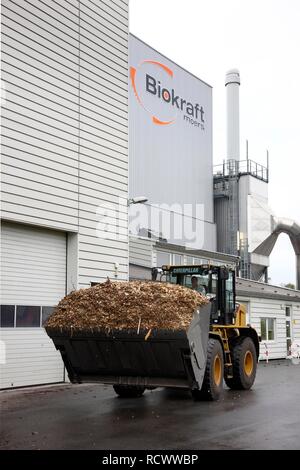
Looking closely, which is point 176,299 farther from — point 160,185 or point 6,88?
point 160,185

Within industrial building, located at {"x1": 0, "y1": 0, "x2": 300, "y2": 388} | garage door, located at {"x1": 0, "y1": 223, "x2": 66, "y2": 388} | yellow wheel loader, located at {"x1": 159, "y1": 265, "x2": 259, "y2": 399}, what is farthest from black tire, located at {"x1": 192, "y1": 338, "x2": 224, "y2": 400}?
industrial building, located at {"x1": 0, "y1": 0, "x2": 300, "y2": 388}

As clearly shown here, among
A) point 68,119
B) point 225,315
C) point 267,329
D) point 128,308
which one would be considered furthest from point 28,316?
point 267,329

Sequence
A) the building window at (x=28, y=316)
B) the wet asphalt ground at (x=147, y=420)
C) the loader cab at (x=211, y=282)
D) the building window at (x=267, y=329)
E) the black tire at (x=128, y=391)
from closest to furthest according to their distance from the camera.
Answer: the wet asphalt ground at (x=147, y=420)
the black tire at (x=128, y=391)
the loader cab at (x=211, y=282)
the building window at (x=28, y=316)
the building window at (x=267, y=329)

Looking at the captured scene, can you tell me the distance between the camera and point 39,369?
14.3 m

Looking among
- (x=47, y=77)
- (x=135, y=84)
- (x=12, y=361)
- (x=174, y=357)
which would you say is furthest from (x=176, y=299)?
(x=135, y=84)

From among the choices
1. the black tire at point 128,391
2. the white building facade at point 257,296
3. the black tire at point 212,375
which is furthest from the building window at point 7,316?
the white building facade at point 257,296

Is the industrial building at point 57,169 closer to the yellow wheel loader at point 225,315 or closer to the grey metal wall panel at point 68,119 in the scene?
the grey metal wall panel at point 68,119

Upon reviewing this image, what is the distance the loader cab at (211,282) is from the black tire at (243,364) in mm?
740

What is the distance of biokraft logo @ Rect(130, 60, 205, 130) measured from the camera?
24.8 meters

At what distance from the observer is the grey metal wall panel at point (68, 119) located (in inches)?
535

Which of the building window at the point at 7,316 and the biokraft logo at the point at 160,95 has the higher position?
the biokraft logo at the point at 160,95

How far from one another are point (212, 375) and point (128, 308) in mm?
2512

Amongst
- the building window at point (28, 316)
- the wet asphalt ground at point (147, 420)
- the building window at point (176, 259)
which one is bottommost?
the wet asphalt ground at point (147, 420)

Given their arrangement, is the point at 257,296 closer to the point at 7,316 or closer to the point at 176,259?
the point at 176,259
